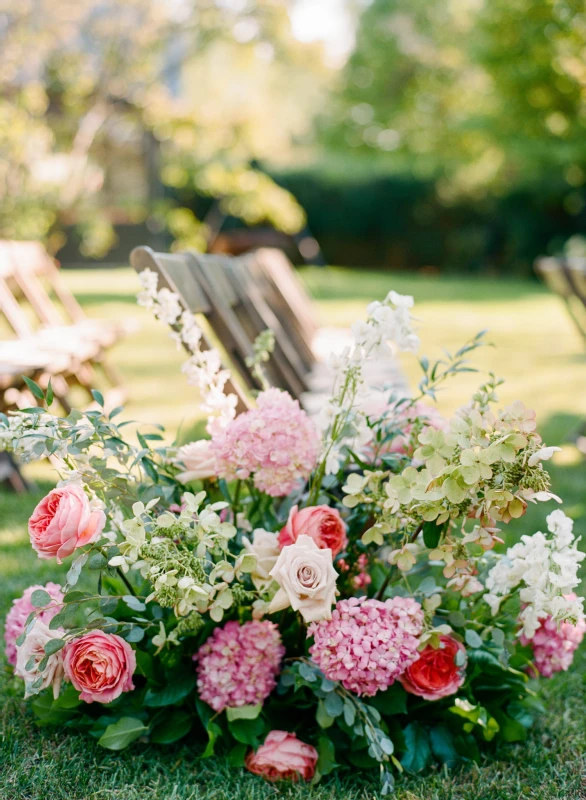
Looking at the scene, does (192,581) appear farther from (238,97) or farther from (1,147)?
(238,97)

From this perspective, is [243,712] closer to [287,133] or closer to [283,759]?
[283,759]

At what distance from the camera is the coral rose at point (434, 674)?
1802mm

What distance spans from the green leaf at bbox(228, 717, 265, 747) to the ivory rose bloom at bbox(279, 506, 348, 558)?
0.38 m

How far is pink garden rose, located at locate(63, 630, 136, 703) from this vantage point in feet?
5.61

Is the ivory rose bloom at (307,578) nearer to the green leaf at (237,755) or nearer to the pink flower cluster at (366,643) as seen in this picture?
the pink flower cluster at (366,643)

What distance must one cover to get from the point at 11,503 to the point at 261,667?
7.19 ft

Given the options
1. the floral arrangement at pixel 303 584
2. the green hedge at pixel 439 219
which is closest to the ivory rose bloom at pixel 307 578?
the floral arrangement at pixel 303 584

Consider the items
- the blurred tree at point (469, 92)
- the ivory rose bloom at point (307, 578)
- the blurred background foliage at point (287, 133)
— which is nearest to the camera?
the ivory rose bloom at point (307, 578)

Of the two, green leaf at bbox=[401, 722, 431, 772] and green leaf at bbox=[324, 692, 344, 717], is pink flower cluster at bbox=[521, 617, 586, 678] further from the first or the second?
green leaf at bbox=[324, 692, 344, 717]

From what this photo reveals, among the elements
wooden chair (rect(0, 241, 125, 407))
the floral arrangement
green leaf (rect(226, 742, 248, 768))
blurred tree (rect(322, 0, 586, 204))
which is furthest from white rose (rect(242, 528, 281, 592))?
blurred tree (rect(322, 0, 586, 204))

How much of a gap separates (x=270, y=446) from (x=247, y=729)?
0.60m

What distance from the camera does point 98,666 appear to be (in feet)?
5.60

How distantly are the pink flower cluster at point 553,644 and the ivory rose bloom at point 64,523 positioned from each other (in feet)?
3.36

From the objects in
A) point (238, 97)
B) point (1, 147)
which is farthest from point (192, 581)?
point (238, 97)
